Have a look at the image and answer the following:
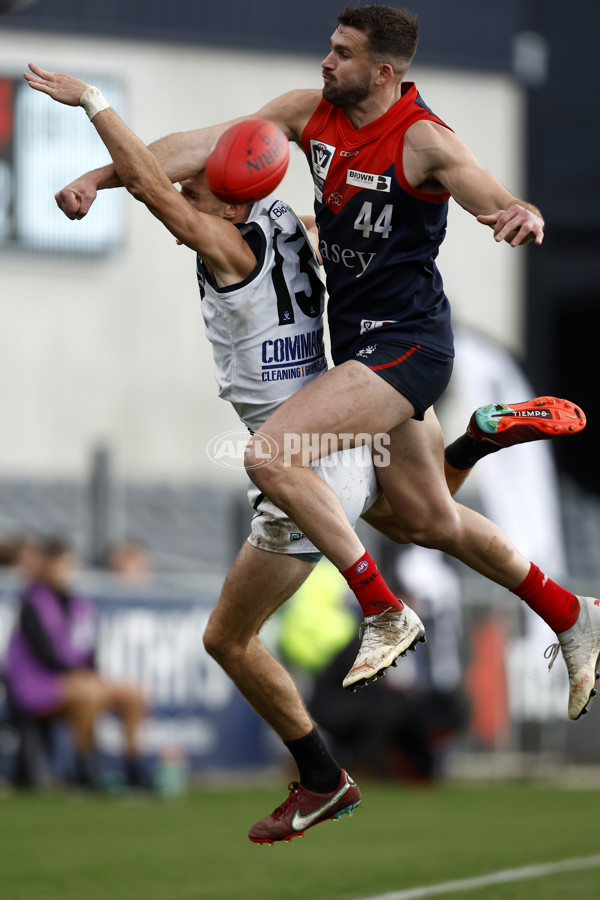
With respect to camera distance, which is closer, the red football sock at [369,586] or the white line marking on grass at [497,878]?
the red football sock at [369,586]

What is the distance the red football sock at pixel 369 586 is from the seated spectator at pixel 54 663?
701cm

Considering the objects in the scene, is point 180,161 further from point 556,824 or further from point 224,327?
point 556,824

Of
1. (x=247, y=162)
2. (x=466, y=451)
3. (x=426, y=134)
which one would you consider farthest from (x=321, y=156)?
(x=466, y=451)

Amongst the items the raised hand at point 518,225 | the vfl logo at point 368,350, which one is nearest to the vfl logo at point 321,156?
the vfl logo at point 368,350

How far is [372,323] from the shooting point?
21.0 feet

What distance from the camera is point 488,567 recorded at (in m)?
6.90

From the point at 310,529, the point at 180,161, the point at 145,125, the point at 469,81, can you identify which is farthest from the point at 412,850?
the point at 469,81

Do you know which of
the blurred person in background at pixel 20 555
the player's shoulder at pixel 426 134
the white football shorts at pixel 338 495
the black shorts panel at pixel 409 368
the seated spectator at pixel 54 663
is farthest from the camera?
the blurred person in background at pixel 20 555

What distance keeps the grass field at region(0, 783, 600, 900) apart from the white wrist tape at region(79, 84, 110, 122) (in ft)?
15.9

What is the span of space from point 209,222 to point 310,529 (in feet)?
4.30

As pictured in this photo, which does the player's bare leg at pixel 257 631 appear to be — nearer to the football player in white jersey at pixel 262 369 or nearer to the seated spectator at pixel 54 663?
the football player in white jersey at pixel 262 369

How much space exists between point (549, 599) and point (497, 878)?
3.52m

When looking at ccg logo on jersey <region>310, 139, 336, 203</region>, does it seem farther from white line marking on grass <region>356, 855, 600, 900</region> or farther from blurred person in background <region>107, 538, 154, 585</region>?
blurred person in background <region>107, 538, 154, 585</region>

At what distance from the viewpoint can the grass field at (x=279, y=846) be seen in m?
9.44
